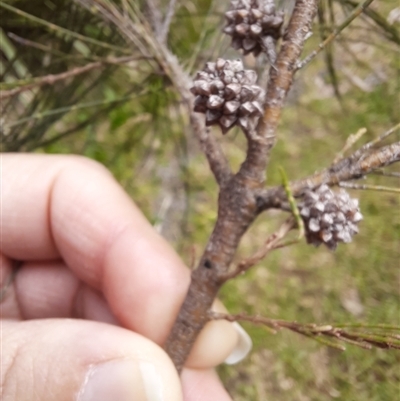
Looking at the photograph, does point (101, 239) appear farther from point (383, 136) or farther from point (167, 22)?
point (383, 136)

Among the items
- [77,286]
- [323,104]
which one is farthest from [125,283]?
[323,104]

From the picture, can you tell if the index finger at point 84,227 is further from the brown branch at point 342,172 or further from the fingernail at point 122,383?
the brown branch at point 342,172

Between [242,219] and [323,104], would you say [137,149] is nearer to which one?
[323,104]

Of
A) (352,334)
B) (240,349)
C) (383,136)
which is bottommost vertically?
(240,349)

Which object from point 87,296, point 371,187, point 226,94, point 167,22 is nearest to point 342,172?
point 371,187

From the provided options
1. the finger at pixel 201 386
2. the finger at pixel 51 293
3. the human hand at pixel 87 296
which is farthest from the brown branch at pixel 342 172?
the finger at pixel 51 293

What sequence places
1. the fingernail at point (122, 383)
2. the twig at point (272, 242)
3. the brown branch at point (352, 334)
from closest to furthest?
the brown branch at point (352, 334)
the twig at point (272, 242)
the fingernail at point (122, 383)
